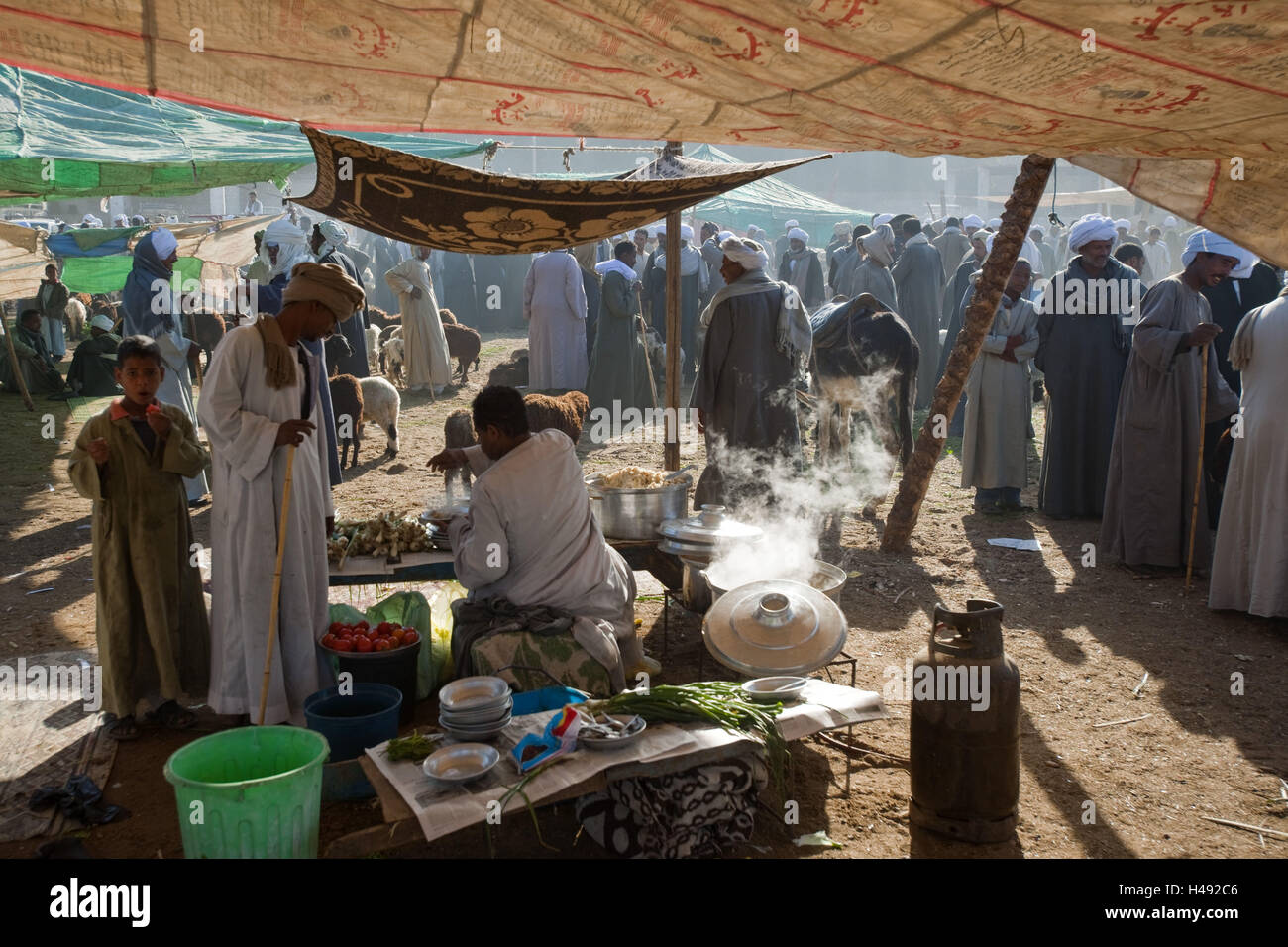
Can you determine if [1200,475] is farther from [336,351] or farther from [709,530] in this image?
[336,351]

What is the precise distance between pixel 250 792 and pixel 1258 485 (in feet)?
18.6

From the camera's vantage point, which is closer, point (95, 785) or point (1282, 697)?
point (95, 785)

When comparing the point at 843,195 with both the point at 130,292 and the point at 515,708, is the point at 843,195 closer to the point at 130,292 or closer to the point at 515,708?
the point at 130,292

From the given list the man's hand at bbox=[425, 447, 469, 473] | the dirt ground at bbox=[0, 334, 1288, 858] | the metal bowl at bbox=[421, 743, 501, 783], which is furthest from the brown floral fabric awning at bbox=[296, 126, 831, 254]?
the metal bowl at bbox=[421, 743, 501, 783]

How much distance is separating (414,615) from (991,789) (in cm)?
285

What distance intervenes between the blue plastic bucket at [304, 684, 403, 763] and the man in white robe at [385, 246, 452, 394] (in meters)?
10.2

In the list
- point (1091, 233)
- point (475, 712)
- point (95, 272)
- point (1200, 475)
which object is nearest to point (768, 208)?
point (95, 272)

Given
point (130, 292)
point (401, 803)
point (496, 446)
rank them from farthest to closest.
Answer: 1. point (130, 292)
2. point (496, 446)
3. point (401, 803)

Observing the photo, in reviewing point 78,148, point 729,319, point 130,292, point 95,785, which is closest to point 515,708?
point 95,785

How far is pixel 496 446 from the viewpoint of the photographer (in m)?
4.81

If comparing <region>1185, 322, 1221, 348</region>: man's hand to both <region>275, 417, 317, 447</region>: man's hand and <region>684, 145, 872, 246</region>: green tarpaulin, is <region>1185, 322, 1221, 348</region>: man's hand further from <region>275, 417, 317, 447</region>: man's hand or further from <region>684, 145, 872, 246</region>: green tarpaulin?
<region>684, 145, 872, 246</region>: green tarpaulin

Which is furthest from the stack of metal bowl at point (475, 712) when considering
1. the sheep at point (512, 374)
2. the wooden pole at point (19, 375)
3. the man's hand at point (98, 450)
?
the wooden pole at point (19, 375)

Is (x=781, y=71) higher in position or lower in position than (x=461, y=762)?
higher

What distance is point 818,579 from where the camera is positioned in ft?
17.7
